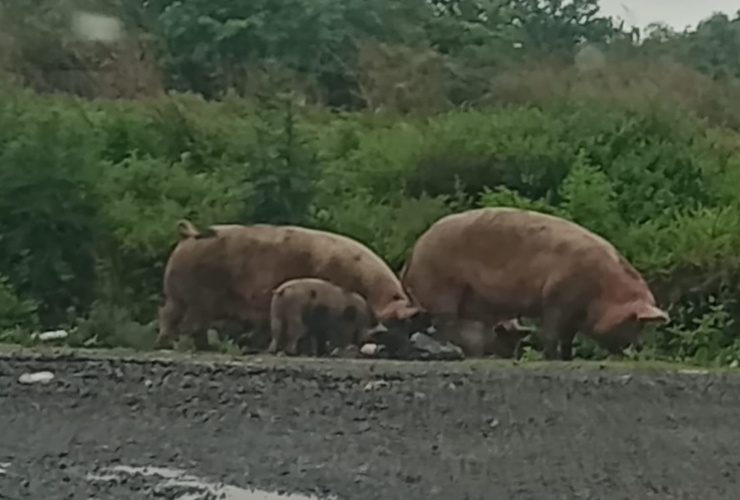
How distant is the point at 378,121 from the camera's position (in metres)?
4.67

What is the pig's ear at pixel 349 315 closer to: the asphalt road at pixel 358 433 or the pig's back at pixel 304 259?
the pig's back at pixel 304 259

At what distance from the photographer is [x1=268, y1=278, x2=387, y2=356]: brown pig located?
3.61 metres

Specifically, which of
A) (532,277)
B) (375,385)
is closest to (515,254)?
(532,277)

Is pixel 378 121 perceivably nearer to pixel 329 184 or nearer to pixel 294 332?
pixel 329 184

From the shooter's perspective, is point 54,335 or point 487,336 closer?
point 54,335

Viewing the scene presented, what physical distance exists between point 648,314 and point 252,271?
40.6 inches

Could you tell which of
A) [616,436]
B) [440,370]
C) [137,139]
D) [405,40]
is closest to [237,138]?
[137,139]

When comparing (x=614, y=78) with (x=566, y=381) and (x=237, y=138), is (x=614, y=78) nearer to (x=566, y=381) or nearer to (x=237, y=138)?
(x=237, y=138)

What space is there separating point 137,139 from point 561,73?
132 cm

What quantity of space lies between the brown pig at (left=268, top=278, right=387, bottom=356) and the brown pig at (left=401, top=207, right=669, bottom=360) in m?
0.25

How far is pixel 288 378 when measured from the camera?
2.51 m

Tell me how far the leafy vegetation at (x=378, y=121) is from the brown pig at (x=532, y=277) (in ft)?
1.00

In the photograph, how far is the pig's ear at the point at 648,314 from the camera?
3.69m

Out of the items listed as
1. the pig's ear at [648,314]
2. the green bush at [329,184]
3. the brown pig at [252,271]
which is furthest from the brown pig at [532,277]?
the green bush at [329,184]
